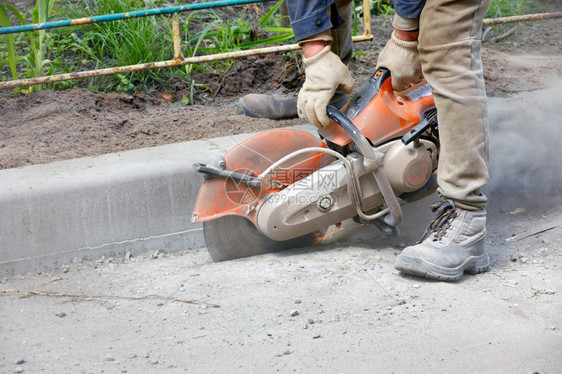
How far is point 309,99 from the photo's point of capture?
3.09 metres

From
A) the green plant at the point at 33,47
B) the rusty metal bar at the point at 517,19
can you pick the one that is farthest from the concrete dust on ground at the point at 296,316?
the rusty metal bar at the point at 517,19

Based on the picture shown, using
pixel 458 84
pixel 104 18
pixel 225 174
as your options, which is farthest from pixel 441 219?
pixel 104 18

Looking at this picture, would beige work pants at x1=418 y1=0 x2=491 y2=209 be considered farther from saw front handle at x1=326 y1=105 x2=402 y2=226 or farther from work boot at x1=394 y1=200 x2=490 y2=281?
saw front handle at x1=326 y1=105 x2=402 y2=226

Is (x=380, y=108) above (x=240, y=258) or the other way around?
above

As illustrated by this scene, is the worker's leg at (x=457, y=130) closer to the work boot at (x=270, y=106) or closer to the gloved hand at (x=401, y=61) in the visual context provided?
the gloved hand at (x=401, y=61)

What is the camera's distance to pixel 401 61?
3080mm

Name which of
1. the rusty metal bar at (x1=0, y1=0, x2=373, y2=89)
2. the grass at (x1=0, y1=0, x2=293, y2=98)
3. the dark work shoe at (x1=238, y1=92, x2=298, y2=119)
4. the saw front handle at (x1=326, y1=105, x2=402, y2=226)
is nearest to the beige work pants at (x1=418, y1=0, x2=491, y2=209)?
the saw front handle at (x1=326, y1=105, x2=402, y2=226)

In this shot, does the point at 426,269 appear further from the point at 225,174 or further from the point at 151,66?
the point at 151,66

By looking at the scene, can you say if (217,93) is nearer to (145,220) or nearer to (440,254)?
(145,220)

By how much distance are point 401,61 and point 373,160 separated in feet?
1.37

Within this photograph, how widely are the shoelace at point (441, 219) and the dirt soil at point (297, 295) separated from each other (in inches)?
8.3

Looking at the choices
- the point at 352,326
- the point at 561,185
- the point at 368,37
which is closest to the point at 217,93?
the point at 368,37

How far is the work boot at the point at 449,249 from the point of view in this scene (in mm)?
2926

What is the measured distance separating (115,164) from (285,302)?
47.4 inches
